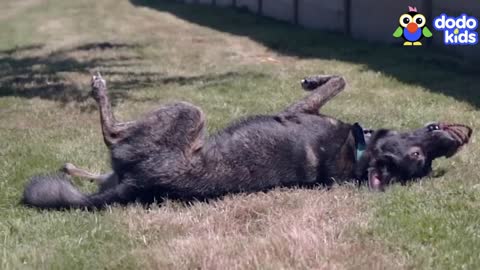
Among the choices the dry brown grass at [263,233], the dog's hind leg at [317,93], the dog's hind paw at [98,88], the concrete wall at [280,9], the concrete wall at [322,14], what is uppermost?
the dog's hind paw at [98,88]

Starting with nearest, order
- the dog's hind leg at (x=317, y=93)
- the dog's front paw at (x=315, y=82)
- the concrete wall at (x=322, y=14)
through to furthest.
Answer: the dog's hind leg at (x=317, y=93)
the dog's front paw at (x=315, y=82)
the concrete wall at (x=322, y=14)

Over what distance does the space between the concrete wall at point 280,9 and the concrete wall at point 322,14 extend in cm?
52

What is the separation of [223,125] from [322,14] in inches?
369

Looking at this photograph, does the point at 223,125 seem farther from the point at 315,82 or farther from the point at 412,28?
the point at 412,28

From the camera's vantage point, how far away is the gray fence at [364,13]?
39.2ft

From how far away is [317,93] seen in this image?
6457mm

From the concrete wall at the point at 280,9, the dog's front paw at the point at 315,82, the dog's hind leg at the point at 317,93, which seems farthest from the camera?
the concrete wall at the point at 280,9

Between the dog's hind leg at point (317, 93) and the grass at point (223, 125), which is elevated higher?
the dog's hind leg at point (317, 93)

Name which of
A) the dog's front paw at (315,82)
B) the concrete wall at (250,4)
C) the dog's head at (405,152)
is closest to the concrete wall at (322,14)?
the concrete wall at (250,4)

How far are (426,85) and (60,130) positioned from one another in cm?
442

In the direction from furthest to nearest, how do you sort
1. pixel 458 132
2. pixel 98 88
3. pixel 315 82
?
pixel 315 82 → pixel 98 88 → pixel 458 132

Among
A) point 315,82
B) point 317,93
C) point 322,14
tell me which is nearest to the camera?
point 317,93

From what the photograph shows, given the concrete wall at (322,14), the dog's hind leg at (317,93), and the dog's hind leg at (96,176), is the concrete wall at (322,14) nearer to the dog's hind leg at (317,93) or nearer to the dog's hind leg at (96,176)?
the dog's hind leg at (317,93)

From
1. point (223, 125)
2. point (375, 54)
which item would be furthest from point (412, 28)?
point (223, 125)
